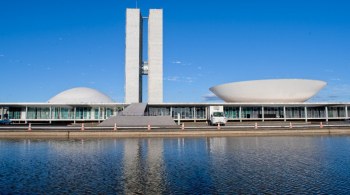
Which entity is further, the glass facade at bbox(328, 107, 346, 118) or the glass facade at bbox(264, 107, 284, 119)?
the glass facade at bbox(328, 107, 346, 118)

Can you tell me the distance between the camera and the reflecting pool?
1009 centimetres

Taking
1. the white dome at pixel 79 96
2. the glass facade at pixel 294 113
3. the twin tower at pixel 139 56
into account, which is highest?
the twin tower at pixel 139 56

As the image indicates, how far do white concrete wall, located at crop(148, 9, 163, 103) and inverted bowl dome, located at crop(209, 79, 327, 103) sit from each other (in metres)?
19.4

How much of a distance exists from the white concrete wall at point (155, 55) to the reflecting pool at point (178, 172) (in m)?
59.8

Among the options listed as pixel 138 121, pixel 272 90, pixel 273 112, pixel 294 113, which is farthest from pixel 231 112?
pixel 138 121

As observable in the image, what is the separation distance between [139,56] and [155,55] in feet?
14.3

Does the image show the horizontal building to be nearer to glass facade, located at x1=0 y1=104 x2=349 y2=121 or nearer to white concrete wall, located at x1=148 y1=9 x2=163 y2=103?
glass facade, located at x1=0 y1=104 x2=349 y2=121

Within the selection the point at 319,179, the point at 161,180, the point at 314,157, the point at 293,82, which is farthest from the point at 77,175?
the point at 293,82

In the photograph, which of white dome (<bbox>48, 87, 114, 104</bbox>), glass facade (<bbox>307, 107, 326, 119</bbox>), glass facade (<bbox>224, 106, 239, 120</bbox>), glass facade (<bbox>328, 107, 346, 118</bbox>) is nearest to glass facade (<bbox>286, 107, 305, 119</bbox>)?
glass facade (<bbox>307, 107, 326, 119</bbox>)

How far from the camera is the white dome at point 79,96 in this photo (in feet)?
226

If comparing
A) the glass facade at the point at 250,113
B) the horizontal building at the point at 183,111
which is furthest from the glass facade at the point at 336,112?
the glass facade at the point at 250,113

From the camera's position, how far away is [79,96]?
70.5 metres

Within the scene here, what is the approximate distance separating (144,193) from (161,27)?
244 ft

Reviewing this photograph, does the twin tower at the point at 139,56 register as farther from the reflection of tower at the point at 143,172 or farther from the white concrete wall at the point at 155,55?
the reflection of tower at the point at 143,172
